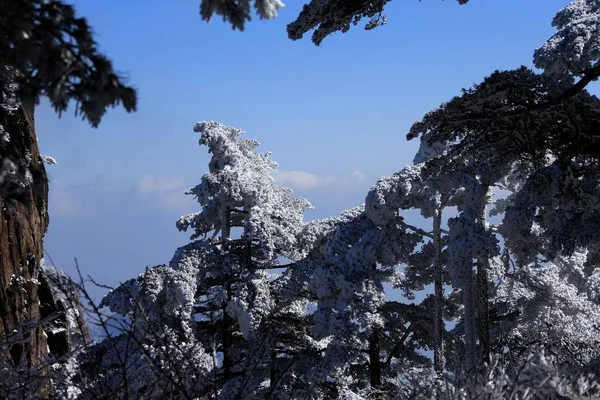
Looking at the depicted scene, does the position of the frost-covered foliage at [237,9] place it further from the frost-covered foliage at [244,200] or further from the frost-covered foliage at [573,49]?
the frost-covered foliage at [244,200]

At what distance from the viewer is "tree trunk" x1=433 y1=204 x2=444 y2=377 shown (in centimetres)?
1798

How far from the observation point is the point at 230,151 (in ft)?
61.0

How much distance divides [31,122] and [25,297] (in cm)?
301

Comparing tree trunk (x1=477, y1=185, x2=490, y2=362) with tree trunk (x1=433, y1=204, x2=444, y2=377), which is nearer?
tree trunk (x1=477, y1=185, x2=490, y2=362)

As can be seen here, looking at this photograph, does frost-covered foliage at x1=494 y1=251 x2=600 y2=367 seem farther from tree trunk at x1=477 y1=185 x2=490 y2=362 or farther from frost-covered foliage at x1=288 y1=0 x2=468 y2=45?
frost-covered foliage at x1=288 y1=0 x2=468 y2=45

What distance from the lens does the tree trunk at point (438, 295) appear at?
17984mm

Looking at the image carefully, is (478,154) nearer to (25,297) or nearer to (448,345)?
(448,345)

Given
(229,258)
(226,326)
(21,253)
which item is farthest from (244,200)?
(21,253)

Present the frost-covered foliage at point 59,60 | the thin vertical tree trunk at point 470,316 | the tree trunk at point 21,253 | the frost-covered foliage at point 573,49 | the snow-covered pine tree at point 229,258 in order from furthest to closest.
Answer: the snow-covered pine tree at point 229,258 < the thin vertical tree trunk at point 470,316 < the tree trunk at point 21,253 < the frost-covered foliage at point 573,49 < the frost-covered foliage at point 59,60

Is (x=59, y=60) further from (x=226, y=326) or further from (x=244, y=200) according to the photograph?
(x=226, y=326)

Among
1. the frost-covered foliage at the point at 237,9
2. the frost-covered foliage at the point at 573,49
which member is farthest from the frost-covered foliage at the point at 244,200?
the frost-covered foliage at the point at 237,9

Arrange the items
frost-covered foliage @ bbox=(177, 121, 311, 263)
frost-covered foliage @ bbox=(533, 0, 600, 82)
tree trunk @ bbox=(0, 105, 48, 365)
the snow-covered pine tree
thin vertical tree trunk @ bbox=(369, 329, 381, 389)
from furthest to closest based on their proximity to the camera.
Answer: thin vertical tree trunk @ bbox=(369, 329, 381, 389), frost-covered foliage @ bbox=(177, 121, 311, 263), the snow-covered pine tree, tree trunk @ bbox=(0, 105, 48, 365), frost-covered foliage @ bbox=(533, 0, 600, 82)

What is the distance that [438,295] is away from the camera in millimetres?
18547

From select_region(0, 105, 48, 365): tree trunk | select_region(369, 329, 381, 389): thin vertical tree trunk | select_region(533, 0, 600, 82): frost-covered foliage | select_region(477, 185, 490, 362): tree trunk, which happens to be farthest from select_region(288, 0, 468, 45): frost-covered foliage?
select_region(369, 329, 381, 389): thin vertical tree trunk
